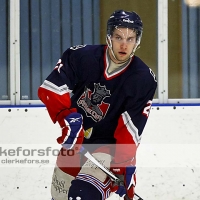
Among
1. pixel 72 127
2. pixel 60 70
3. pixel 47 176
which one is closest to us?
pixel 72 127

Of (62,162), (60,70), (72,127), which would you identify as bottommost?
(62,162)

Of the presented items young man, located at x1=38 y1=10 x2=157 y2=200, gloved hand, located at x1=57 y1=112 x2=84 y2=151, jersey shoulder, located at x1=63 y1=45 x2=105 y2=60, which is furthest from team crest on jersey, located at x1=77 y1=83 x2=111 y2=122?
gloved hand, located at x1=57 y1=112 x2=84 y2=151

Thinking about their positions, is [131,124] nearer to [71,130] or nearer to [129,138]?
[129,138]

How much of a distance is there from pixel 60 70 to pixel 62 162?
447mm

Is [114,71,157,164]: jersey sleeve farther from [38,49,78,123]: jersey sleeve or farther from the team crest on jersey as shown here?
[38,49,78,123]: jersey sleeve

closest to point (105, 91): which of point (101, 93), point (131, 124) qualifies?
point (101, 93)

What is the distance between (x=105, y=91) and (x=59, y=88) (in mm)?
235

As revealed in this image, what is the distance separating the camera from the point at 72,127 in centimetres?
262

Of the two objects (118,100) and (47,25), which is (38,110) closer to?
(47,25)

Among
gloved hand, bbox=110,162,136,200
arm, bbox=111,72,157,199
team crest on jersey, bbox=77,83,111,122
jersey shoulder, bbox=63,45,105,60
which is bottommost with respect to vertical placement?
gloved hand, bbox=110,162,136,200

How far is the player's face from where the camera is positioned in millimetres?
2771

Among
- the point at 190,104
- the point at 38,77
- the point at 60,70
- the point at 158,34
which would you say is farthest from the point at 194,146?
the point at 60,70

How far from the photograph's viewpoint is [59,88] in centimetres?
276

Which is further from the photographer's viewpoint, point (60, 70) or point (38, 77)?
point (38, 77)
